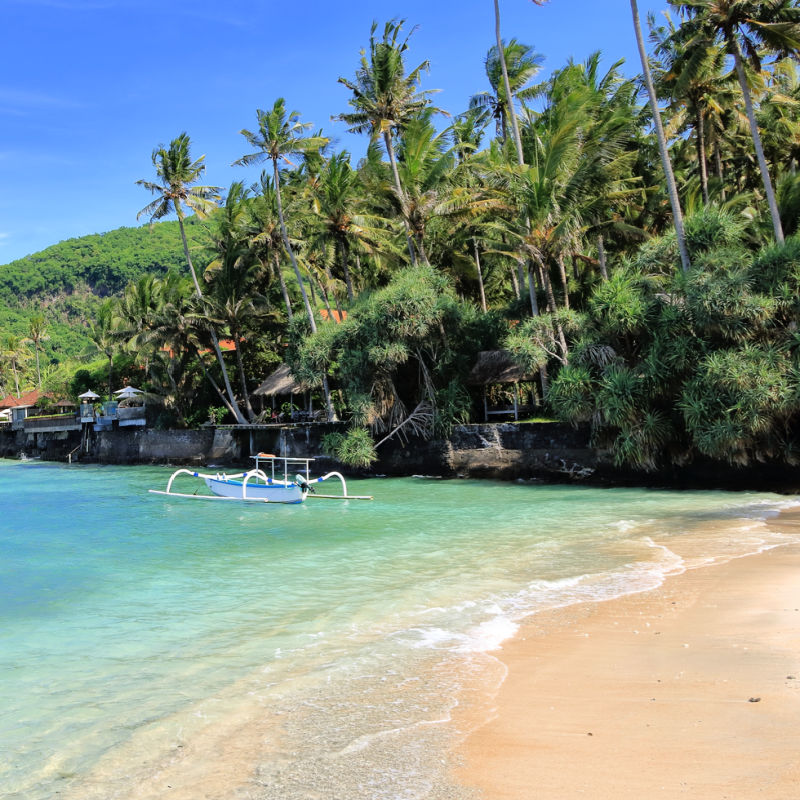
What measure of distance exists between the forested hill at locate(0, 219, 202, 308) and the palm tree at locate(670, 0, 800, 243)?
73178mm

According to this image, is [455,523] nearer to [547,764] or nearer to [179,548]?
[179,548]

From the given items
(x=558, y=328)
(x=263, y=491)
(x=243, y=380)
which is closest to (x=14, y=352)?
(x=243, y=380)

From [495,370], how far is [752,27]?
12329 millimetres

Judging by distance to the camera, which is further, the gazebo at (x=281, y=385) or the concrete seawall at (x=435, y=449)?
the gazebo at (x=281, y=385)

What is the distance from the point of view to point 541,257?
2181cm

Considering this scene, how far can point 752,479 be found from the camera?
17.8 meters

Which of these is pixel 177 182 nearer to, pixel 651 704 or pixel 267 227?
pixel 267 227

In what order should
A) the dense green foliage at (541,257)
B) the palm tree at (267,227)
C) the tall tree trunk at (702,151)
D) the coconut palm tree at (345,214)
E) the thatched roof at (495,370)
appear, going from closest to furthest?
the dense green foliage at (541,257) < the tall tree trunk at (702,151) < the thatched roof at (495,370) < the coconut palm tree at (345,214) < the palm tree at (267,227)

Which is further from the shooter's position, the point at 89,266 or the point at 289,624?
the point at 89,266

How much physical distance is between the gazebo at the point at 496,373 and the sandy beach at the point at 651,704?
54.0 ft

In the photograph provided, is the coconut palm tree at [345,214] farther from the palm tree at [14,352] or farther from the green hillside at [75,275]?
the green hillside at [75,275]

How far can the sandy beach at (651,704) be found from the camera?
12.5 feet

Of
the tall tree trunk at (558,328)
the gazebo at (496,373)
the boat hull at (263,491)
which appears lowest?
the boat hull at (263,491)

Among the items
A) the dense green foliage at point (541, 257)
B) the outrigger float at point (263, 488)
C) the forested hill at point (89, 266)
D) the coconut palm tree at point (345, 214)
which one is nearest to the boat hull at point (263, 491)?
the outrigger float at point (263, 488)
